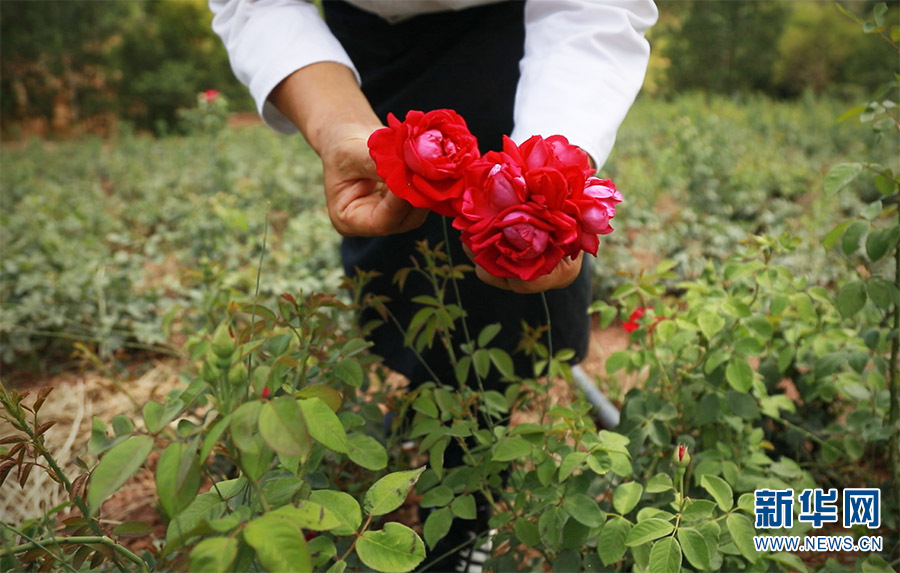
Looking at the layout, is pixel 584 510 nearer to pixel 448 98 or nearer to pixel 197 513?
pixel 197 513

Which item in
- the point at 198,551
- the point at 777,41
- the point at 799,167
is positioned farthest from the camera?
the point at 777,41

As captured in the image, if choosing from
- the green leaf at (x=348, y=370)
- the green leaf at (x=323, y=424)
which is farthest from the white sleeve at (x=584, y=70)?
the green leaf at (x=323, y=424)

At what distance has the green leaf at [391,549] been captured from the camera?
0.68 meters

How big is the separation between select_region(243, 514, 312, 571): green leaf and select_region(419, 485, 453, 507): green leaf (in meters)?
0.50

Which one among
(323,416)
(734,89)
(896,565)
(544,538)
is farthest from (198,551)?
(734,89)

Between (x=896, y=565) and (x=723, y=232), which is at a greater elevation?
(x=896, y=565)

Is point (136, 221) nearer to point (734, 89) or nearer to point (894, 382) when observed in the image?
Result: point (894, 382)

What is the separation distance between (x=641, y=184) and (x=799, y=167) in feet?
4.68

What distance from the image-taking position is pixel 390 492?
75cm

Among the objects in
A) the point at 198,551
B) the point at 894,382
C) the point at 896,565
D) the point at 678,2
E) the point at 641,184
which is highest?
the point at 198,551

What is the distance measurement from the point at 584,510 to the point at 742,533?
221mm

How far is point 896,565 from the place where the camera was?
1.25m

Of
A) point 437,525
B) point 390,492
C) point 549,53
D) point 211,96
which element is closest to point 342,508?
point 390,492

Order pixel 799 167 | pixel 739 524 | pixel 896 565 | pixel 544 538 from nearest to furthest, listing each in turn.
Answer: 1. pixel 739 524
2. pixel 544 538
3. pixel 896 565
4. pixel 799 167
